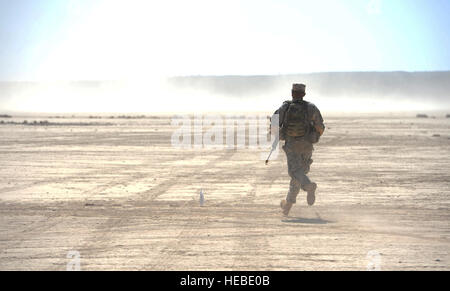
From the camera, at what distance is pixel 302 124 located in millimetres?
10883

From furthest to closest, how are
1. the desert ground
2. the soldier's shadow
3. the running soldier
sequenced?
the running soldier
the soldier's shadow
the desert ground

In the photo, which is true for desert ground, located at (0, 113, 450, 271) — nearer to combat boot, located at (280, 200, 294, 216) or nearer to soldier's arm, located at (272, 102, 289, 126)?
combat boot, located at (280, 200, 294, 216)

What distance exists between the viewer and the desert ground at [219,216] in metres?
7.87

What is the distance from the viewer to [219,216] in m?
10.8

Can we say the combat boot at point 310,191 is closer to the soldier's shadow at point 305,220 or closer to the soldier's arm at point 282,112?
the soldier's shadow at point 305,220

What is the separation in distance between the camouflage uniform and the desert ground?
47 cm

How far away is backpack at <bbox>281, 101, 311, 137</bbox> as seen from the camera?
10883mm

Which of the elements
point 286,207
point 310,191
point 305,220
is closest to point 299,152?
point 310,191

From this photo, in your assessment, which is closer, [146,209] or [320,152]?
[146,209]

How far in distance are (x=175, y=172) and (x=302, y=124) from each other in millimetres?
7102

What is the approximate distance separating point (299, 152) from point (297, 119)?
49 cm

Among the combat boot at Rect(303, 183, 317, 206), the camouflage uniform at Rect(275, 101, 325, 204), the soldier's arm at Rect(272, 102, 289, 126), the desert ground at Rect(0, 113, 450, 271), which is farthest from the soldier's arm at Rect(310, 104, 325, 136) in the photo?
the desert ground at Rect(0, 113, 450, 271)
